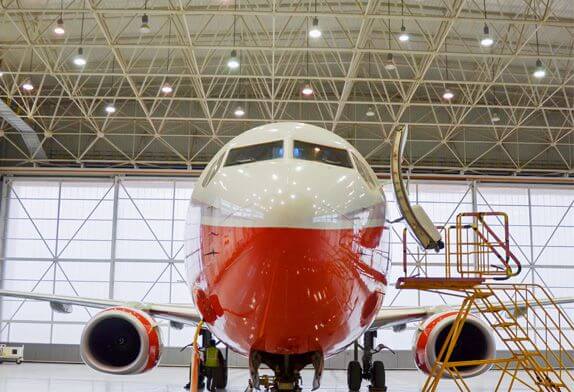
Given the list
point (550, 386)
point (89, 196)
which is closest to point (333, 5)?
point (89, 196)

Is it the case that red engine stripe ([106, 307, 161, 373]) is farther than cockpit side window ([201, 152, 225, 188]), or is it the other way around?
red engine stripe ([106, 307, 161, 373])

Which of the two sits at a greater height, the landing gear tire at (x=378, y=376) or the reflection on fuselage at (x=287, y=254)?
the reflection on fuselage at (x=287, y=254)

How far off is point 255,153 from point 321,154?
0.67 metres

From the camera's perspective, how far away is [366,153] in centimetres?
2800

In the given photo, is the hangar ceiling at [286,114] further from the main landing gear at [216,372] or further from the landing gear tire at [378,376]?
the landing gear tire at [378,376]

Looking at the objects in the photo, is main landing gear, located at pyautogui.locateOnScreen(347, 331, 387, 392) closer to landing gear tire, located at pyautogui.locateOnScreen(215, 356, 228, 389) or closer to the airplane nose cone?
landing gear tire, located at pyautogui.locateOnScreen(215, 356, 228, 389)

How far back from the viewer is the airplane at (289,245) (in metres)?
5.06

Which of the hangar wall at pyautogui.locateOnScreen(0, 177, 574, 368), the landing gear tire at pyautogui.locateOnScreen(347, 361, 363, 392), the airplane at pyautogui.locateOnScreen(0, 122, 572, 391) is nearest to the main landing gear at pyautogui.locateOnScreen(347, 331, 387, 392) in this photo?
the landing gear tire at pyautogui.locateOnScreen(347, 361, 363, 392)

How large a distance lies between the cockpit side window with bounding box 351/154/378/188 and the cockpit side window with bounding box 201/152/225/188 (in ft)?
4.70

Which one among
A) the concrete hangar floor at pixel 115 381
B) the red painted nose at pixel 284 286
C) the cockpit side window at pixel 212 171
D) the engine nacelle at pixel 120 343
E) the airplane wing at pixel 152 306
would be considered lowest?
the concrete hangar floor at pixel 115 381

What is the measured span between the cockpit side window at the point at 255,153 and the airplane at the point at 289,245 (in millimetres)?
13

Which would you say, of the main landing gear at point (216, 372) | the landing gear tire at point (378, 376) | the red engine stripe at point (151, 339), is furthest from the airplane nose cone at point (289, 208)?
the main landing gear at point (216, 372)

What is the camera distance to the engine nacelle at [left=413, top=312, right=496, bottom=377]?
9.56 meters

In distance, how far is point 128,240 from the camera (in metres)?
27.2
